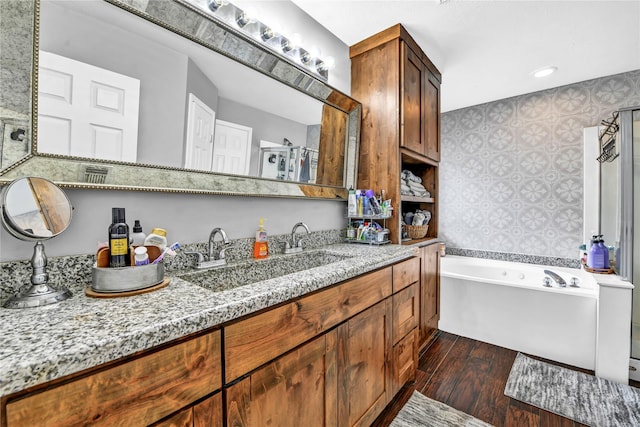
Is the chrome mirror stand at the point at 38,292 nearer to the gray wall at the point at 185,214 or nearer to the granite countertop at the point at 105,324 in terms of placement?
the granite countertop at the point at 105,324

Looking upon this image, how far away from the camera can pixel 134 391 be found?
0.55 meters

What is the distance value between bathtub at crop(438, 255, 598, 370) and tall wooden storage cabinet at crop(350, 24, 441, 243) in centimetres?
103

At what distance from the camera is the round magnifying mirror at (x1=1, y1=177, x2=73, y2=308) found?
69 cm

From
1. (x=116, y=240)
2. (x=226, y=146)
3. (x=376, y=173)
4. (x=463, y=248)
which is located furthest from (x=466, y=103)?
(x=116, y=240)

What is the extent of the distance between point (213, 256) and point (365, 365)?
87 centimetres

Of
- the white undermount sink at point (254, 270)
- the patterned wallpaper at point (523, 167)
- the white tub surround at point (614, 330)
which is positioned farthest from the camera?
the patterned wallpaper at point (523, 167)

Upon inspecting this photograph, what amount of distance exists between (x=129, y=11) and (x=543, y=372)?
10.2ft

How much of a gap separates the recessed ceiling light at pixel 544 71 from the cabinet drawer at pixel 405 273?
2.11m

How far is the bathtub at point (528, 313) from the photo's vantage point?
2014mm

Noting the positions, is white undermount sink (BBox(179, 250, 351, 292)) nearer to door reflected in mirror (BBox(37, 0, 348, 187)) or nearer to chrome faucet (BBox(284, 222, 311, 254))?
chrome faucet (BBox(284, 222, 311, 254))

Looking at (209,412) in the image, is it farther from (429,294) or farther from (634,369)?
(634,369)

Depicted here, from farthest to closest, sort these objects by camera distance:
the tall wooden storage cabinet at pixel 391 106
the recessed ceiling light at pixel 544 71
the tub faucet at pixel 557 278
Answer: the recessed ceiling light at pixel 544 71
the tub faucet at pixel 557 278
the tall wooden storage cabinet at pixel 391 106

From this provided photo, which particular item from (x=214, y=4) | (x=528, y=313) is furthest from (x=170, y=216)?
(x=528, y=313)

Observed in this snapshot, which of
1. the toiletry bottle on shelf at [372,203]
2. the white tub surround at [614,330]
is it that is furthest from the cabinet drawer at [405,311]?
the white tub surround at [614,330]
